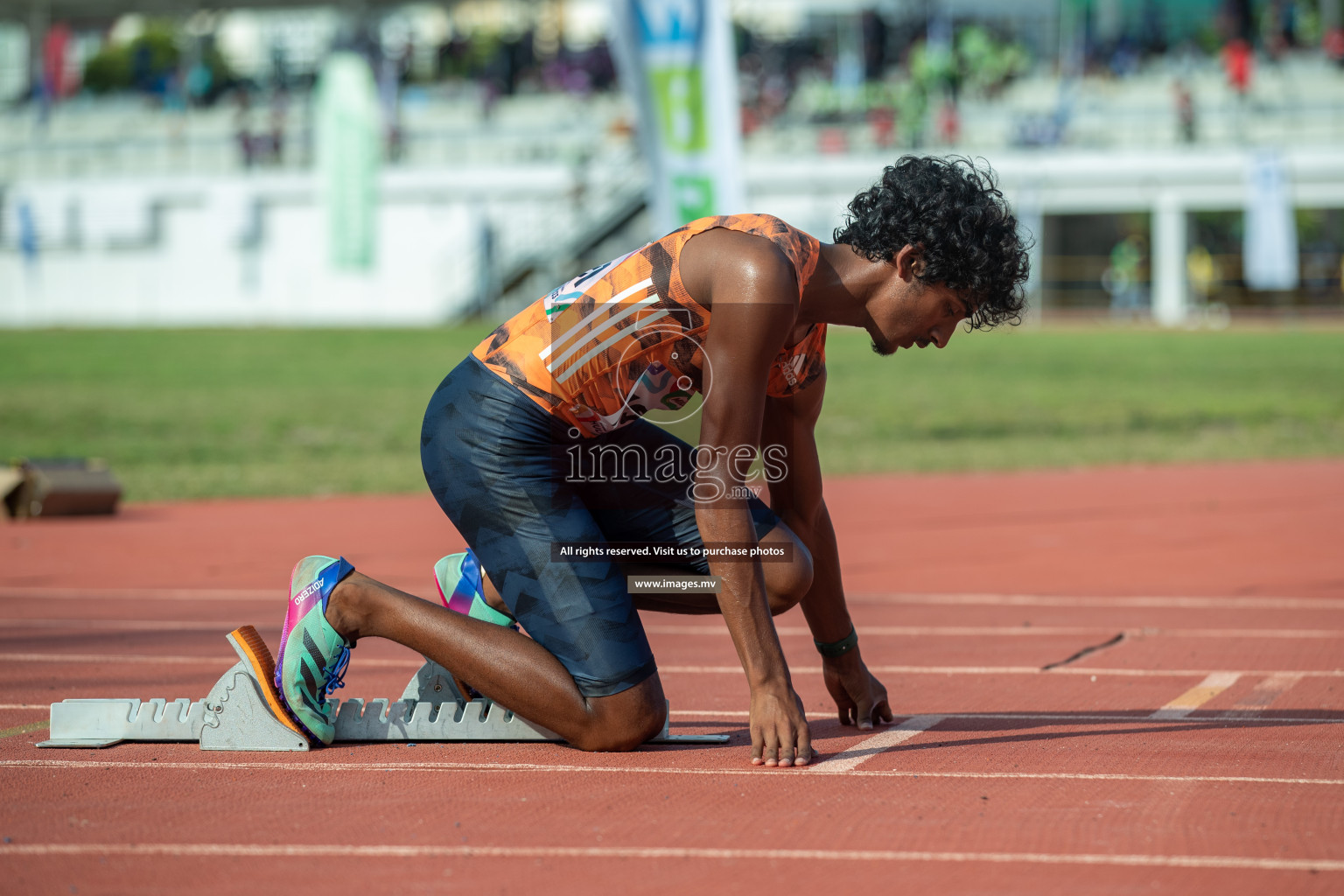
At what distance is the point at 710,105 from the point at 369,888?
1103cm

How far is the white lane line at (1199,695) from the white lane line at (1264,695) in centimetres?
11

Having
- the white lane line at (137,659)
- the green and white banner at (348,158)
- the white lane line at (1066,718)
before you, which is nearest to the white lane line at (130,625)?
the white lane line at (137,659)

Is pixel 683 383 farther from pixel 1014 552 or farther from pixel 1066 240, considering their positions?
pixel 1066 240

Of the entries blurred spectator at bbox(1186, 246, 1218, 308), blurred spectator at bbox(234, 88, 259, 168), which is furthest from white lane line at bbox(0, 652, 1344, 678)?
blurred spectator at bbox(234, 88, 259, 168)

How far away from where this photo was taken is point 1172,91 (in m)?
37.2

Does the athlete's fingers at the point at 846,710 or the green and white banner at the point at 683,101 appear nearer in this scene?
the athlete's fingers at the point at 846,710

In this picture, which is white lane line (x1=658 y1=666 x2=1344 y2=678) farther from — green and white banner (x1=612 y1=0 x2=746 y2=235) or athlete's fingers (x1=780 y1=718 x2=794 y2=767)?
green and white banner (x1=612 y1=0 x2=746 y2=235)

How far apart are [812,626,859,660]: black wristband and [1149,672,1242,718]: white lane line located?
112cm

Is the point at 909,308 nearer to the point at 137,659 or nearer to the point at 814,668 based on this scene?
the point at 814,668

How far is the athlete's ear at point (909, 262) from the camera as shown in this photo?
3934mm

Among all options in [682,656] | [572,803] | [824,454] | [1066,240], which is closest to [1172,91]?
[1066,240]

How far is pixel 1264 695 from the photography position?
17.1 ft

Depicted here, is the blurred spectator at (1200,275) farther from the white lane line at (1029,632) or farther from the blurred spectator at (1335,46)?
the white lane line at (1029,632)

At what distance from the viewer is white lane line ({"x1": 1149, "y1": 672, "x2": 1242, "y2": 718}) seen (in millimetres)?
4926
